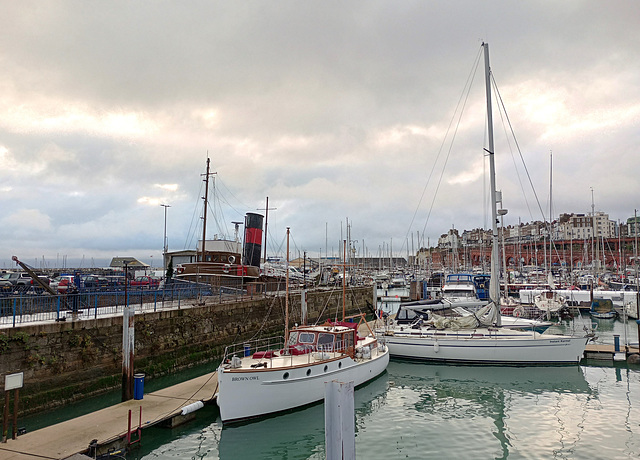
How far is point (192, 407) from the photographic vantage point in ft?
44.2

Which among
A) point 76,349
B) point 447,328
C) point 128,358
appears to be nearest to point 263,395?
point 128,358

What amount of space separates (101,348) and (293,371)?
25.7ft

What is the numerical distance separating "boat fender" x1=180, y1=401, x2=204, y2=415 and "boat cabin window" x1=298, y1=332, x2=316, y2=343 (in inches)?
184

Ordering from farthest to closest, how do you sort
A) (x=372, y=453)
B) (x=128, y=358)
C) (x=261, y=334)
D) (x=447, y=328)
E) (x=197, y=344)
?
(x=261, y=334) → (x=447, y=328) → (x=197, y=344) → (x=128, y=358) → (x=372, y=453)

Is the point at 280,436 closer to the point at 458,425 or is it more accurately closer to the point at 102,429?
the point at 102,429

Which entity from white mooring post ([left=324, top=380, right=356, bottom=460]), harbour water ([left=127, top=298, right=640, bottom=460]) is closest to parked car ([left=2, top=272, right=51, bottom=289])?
harbour water ([left=127, top=298, right=640, bottom=460])

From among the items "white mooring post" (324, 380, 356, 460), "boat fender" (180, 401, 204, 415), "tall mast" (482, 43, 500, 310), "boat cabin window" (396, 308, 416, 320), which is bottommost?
"boat fender" (180, 401, 204, 415)

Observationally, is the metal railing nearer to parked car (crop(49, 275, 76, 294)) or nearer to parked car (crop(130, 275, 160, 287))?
parked car (crop(49, 275, 76, 294))

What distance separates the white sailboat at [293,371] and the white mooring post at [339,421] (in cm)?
768

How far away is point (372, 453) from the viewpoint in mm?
12039

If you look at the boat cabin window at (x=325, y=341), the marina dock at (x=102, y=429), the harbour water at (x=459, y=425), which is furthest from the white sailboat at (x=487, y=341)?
the marina dock at (x=102, y=429)

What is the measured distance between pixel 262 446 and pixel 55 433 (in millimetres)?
5527

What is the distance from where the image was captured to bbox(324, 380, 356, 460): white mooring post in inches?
251

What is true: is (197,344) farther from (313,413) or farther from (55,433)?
(55,433)
